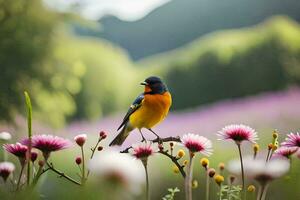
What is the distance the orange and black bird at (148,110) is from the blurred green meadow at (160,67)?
1.24 metres

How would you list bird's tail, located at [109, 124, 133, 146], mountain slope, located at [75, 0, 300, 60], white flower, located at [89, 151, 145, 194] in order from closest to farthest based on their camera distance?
white flower, located at [89, 151, 145, 194] → bird's tail, located at [109, 124, 133, 146] → mountain slope, located at [75, 0, 300, 60]

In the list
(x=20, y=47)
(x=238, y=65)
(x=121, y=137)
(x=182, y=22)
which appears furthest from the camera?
(x=182, y=22)

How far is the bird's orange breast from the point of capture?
105cm

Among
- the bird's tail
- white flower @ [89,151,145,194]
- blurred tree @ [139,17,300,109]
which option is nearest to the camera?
white flower @ [89,151,145,194]

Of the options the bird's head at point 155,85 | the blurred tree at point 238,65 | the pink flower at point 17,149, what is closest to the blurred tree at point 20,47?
the blurred tree at point 238,65

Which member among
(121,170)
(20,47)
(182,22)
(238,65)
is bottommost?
(121,170)

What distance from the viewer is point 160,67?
4.30 meters

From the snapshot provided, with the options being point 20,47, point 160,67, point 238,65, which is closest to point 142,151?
point 20,47

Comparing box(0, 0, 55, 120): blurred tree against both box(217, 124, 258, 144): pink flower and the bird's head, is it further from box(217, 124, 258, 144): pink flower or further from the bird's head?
box(217, 124, 258, 144): pink flower

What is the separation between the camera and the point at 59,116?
149 inches

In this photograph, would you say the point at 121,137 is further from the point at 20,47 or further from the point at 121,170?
the point at 20,47

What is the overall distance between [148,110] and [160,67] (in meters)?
3.27

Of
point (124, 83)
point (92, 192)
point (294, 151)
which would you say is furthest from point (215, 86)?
point (92, 192)

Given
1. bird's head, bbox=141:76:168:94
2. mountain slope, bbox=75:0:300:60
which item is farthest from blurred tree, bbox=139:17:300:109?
bird's head, bbox=141:76:168:94
